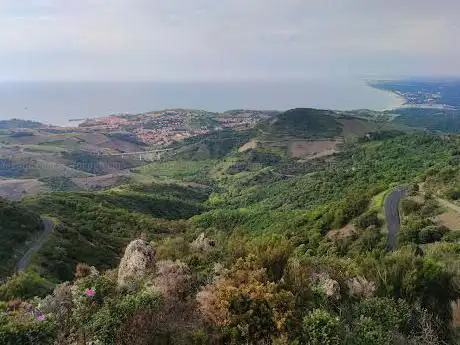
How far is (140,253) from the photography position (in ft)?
46.4

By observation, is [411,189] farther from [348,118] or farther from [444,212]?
[348,118]

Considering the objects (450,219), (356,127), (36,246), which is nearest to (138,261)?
(36,246)

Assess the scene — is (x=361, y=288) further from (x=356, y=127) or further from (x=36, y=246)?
(x=356, y=127)

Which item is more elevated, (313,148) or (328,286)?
(328,286)

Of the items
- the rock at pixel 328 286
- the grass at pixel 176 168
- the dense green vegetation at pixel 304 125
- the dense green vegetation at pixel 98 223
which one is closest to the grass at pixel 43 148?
the grass at pixel 176 168

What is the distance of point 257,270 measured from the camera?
912cm

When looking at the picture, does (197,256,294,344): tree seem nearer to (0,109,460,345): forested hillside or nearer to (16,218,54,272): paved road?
(0,109,460,345): forested hillside

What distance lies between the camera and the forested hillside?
25.8ft

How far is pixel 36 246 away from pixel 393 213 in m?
25.5

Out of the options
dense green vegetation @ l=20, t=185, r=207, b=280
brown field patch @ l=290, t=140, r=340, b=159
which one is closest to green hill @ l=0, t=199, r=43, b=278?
dense green vegetation @ l=20, t=185, r=207, b=280

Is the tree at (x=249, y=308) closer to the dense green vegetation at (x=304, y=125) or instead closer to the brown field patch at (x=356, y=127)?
the dense green vegetation at (x=304, y=125)

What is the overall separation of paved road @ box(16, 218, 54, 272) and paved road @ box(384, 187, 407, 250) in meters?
21.6

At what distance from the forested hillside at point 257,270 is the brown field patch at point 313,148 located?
31484 millimetres

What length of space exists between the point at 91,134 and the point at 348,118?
95732 millimetres
